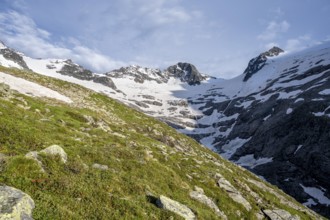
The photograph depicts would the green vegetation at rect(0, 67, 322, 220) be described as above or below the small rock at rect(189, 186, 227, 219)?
above

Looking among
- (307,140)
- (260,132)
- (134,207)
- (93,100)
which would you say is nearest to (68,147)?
(134,207)

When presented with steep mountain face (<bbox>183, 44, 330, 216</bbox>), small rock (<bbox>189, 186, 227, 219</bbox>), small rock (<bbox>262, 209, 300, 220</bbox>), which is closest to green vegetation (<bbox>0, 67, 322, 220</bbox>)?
small rock (<bbox>189, 186, 227, 219</bbox>)

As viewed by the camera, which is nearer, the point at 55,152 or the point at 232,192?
the point at 55,152

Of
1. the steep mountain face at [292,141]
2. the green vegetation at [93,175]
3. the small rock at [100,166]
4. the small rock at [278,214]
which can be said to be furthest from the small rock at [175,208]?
the steep mountain face at [292,141]

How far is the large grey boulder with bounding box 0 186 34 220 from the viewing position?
369 inches

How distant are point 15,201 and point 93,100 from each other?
37.4m

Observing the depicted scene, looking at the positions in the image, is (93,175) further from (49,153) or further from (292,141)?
(292,141)

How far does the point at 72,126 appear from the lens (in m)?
27.8

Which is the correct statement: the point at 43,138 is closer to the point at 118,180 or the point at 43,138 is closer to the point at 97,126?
the point at 118,180

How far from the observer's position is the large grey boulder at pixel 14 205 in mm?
9377

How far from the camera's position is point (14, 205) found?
9.79 metres

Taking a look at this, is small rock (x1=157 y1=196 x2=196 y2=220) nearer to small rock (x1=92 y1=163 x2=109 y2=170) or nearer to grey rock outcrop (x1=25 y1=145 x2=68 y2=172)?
small rock (x1=92 y1=163 x2=109 y2=170)

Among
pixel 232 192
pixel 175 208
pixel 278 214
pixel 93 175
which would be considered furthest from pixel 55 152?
pixel 278 214

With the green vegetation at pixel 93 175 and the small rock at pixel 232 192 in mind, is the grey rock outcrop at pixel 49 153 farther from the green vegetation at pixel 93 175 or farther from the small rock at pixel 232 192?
the small rock at pixel 232 192
